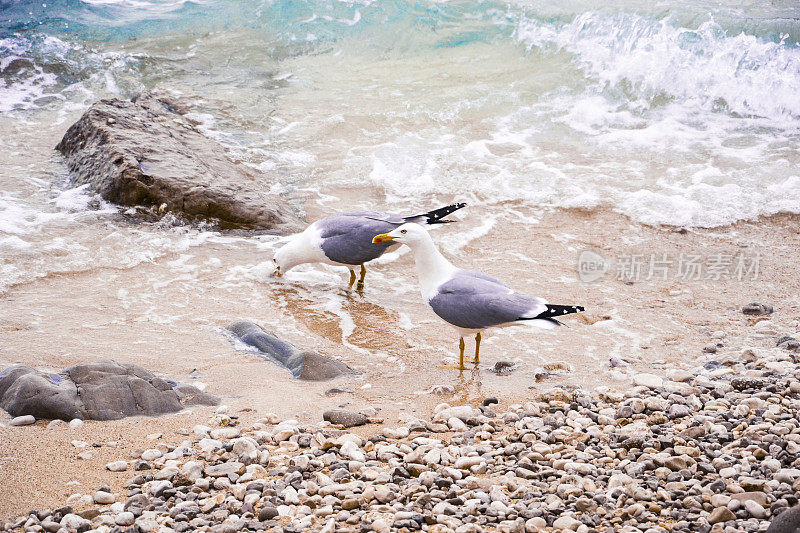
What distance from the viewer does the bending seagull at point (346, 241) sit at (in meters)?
6.51

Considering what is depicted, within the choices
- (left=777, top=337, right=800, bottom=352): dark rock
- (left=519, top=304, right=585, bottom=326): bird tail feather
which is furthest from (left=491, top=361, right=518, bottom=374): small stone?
(left=777, top=337, right=800, bottom=352): dark rock

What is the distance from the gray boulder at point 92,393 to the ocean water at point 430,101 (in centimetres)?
255

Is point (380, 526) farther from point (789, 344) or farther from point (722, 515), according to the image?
point (789, 344)

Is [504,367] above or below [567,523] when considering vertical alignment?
below

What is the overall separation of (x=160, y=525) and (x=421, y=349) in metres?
2.97

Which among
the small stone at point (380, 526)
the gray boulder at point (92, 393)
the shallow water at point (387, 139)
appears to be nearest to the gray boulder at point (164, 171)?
the shallow water at point (387, 139)

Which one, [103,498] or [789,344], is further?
[789,344]

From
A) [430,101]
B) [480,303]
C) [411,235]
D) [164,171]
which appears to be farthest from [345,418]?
[430,101]

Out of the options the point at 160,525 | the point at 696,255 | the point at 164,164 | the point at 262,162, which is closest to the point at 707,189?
the point at 696,255

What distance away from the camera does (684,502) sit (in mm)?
3051

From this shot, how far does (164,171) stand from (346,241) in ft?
9.18

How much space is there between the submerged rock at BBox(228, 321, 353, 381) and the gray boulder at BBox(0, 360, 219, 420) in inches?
26.5

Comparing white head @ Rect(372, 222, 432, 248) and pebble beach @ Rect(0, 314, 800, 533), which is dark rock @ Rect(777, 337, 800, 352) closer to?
pebble beach @ Rect(0, 314, 800, 533)

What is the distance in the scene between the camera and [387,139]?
1098cm
